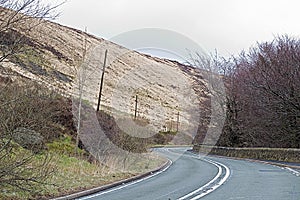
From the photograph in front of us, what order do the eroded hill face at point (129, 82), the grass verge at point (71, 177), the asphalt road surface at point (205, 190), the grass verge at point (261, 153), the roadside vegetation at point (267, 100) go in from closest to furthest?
the grass verge at point (71, 177)
the asphalt road surface at point (205, 190)
the grass verge at point (261, 153)
the eroded hill face at point (129, 82)
the roadside vegetation at point (267, 100)

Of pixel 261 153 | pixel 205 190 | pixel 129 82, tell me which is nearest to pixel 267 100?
pixel 261 153

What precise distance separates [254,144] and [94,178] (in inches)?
1089

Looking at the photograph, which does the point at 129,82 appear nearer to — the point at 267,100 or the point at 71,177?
the point at 267,100

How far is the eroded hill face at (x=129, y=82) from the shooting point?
33.6 meters

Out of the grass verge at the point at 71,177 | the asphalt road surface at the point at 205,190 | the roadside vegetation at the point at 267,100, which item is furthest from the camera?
the roadside vegetation at the point at 267,100

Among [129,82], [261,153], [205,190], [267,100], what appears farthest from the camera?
[129,82]

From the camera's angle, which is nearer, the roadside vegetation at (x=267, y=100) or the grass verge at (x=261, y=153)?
the grass verge at (x=261, y=153)

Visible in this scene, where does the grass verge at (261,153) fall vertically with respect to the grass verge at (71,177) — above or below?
above

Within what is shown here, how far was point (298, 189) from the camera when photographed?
14539 mm

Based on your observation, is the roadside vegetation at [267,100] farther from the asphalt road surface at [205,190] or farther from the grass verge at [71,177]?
the asphalt road surface at [205,190]

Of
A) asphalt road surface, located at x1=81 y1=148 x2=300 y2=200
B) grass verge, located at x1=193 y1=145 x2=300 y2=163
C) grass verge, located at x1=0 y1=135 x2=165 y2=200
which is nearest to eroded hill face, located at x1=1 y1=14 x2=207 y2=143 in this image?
grass verge, located at x1=0 y1=135 x2=165 y2=200

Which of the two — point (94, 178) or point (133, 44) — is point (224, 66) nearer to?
point (133, 44)

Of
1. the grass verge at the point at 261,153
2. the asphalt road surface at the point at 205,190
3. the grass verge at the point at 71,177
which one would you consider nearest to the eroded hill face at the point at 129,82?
the grass verge at the point at 71,177

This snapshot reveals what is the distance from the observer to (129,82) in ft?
151
